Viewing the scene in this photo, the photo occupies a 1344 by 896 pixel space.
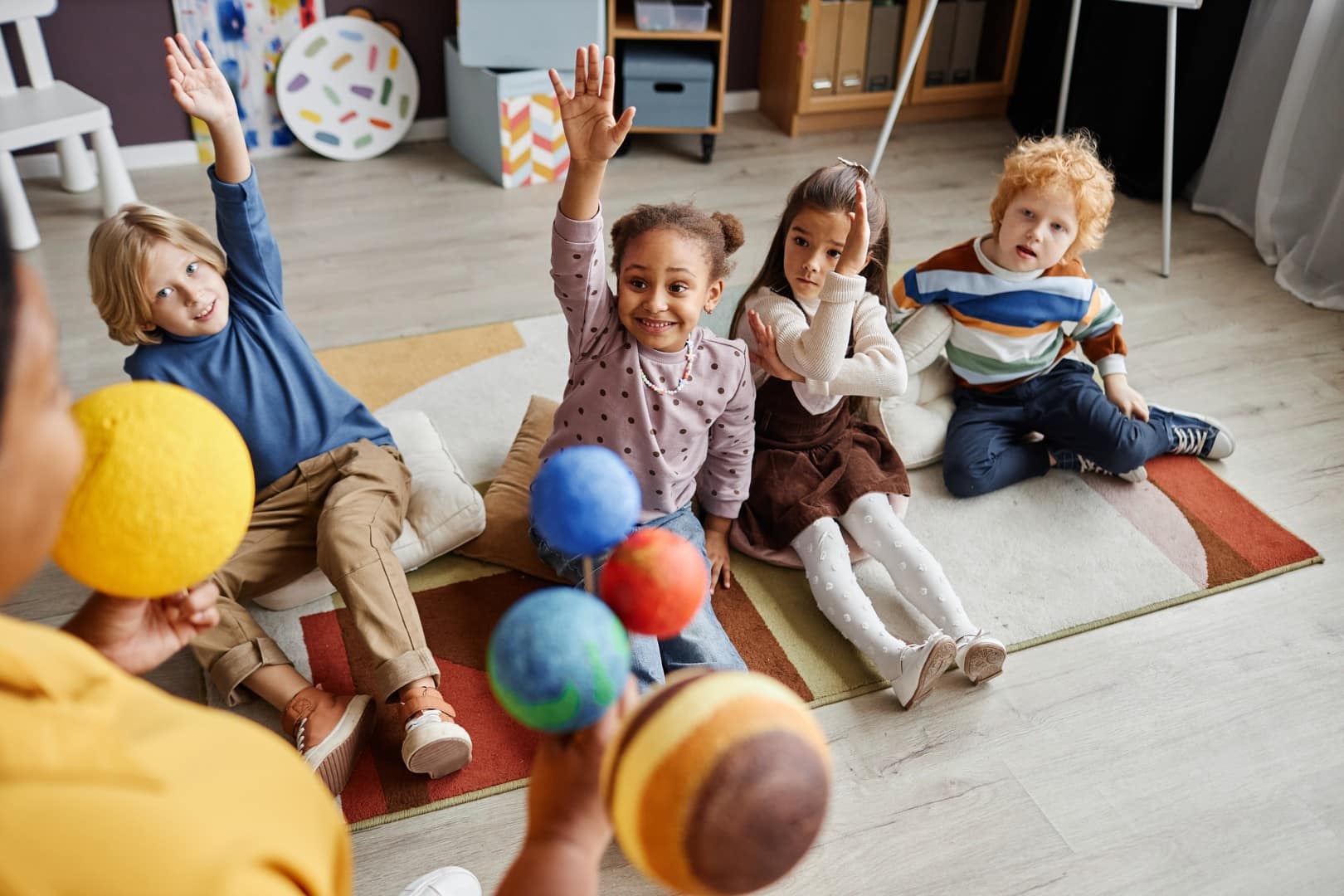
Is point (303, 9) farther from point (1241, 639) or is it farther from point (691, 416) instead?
point (1241, 639)

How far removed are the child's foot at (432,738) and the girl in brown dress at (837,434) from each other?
668mm

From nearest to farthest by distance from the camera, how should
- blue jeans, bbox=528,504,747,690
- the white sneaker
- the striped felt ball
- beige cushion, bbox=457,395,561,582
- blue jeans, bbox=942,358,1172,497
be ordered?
the striped felt ball
the white sneaker
blue jeans, bbox=528,504,747,690
beige cushion, bbox=457,395,561,582
blue jeans, bbox=942,358,1172,497

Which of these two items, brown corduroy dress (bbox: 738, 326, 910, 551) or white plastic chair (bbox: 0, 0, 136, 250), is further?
white plastic chair (bbox: 0, 0, 136, 250)

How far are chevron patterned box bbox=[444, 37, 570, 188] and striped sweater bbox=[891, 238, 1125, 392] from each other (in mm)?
1336

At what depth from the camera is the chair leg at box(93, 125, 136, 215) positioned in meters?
2.80

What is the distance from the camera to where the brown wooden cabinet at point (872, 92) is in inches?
139

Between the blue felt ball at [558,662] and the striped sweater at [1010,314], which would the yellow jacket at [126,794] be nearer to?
the blue felt ball at [558,662]

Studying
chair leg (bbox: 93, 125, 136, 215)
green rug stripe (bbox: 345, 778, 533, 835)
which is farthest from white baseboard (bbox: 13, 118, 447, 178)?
green rug stripe (bbox: 345, 778, 533, 835)

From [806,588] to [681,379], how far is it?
0.50 metres

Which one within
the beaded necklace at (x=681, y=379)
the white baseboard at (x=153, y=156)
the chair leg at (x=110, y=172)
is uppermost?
the beaded necklace at (x=681, y=379)

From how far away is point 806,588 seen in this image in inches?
75.9

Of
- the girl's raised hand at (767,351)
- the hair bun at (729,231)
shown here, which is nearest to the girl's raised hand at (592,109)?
the hair bun at (729,231)

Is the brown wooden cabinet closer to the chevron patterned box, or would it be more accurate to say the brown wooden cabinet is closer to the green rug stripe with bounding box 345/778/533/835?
the chevron patterned box

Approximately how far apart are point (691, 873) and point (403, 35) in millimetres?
3287
